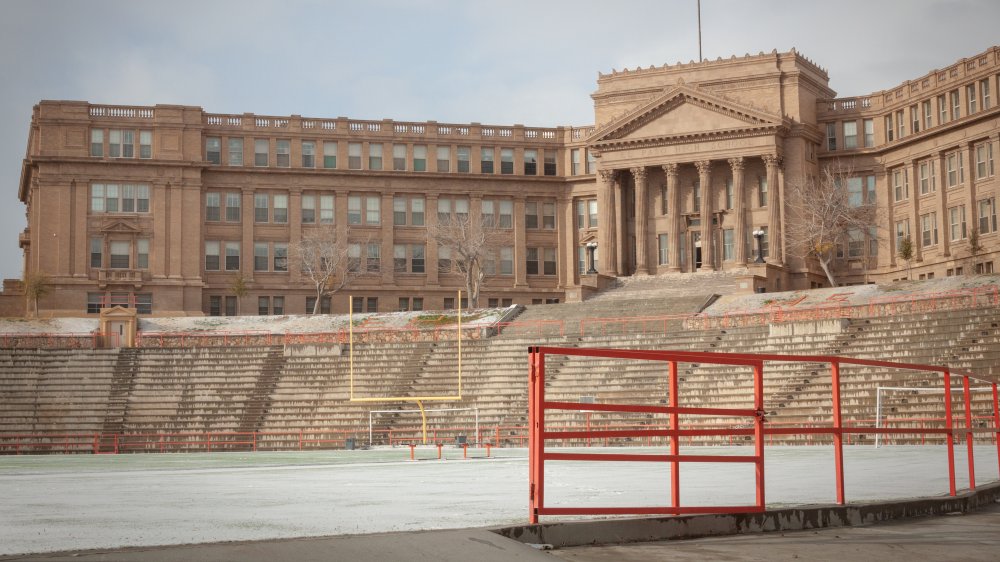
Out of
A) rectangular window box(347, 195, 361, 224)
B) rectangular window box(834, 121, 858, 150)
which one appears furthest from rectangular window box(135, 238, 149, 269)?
rectangular window box(834, 121, 858, 150)

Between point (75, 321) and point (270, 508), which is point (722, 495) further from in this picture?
point (75, 321)

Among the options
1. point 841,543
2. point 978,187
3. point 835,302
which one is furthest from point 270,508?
point 978,187

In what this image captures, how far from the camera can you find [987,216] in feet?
223

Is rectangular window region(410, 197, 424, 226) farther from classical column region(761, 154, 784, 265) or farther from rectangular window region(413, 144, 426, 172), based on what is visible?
classical column region(761, 154, 784, 265)

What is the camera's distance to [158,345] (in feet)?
202

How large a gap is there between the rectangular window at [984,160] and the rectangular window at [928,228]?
4267 millimetres

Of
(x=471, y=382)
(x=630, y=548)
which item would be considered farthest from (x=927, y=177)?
(x=630, y=548)

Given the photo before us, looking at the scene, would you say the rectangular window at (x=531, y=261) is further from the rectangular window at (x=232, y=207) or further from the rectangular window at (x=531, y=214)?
the rectangular window at (x=232, y=207)

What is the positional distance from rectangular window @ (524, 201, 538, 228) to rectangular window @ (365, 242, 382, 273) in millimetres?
10381

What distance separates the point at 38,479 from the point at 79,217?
6138cm

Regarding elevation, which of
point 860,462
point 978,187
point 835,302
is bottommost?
point 860,462

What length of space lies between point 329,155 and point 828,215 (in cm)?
3349

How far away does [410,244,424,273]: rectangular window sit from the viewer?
85.3 m

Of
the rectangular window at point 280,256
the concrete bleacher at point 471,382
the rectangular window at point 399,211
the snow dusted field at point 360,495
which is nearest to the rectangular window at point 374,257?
the rectangular window at point 399,211
